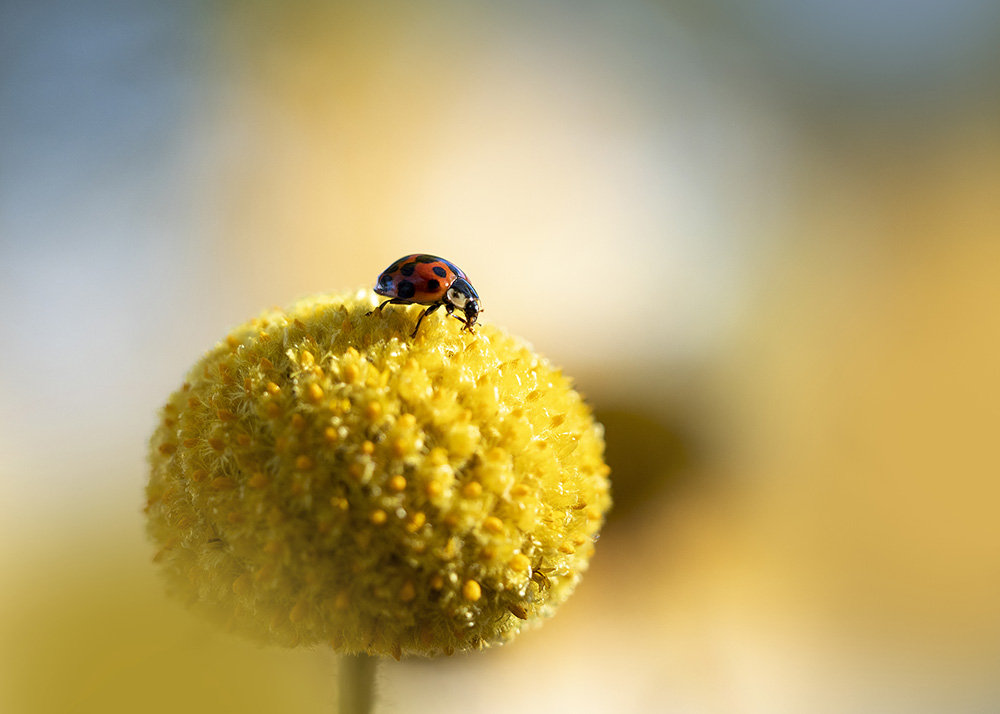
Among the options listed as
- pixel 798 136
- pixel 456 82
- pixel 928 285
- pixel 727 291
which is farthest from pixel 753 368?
pixel 456 82

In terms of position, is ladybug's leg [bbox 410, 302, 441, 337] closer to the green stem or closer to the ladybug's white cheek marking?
the ladybug's white cheek marking

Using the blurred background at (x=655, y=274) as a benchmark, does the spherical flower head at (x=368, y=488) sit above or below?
below

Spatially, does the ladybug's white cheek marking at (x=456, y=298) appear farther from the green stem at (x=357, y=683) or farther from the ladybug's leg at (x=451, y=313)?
the green stem at (x=357, y=683)

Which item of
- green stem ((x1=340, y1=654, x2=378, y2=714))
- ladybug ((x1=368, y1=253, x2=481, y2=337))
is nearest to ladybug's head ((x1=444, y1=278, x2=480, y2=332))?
ladybug ((x1=368, y1=253, x2=481, y2=337))

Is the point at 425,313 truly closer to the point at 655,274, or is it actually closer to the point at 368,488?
the point at 368,488

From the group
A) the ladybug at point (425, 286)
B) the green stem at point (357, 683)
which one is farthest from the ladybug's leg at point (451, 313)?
the green stem at point (357, 683)

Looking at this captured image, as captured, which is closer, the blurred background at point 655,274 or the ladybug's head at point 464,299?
the ladybug's head at point 464,299

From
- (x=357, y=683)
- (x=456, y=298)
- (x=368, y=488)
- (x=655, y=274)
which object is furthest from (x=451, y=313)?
(x=655, y=274)

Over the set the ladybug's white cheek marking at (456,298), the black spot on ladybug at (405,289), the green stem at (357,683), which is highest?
the ladybug's white cheek marking at (456,298)
